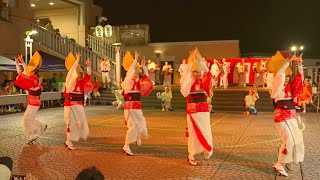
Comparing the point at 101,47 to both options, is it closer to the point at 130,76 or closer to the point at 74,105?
the point at 74,105

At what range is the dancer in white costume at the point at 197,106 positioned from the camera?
767 centimetres

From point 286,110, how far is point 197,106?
1.71 metres

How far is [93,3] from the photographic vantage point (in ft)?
107

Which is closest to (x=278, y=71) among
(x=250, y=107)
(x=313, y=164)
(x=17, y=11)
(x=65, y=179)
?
(x=313, y=164)

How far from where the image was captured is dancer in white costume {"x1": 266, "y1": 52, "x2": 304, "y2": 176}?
690 centimetres

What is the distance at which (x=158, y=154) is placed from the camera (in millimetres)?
8641

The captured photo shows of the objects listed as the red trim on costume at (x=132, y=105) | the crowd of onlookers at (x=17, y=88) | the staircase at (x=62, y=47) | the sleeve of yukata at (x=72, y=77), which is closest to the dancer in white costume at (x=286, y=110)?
the red trim on costume at (x=132, y=105)

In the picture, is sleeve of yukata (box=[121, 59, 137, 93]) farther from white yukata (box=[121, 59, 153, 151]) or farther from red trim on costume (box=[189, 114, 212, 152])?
red trim on costume (box=[189, 114, 212, 152])

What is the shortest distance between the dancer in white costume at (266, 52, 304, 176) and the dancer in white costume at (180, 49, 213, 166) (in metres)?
1.34

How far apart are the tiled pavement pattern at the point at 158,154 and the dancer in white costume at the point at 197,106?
362mm

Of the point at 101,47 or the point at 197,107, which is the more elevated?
the point at 101,47

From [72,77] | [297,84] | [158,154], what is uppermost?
[72,77]

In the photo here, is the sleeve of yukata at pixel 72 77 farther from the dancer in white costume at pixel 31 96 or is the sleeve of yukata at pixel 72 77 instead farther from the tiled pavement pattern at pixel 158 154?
the tiled pavement pattern at pixel 158 154

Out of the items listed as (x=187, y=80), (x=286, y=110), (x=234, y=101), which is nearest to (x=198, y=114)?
(x=187, y=80)
